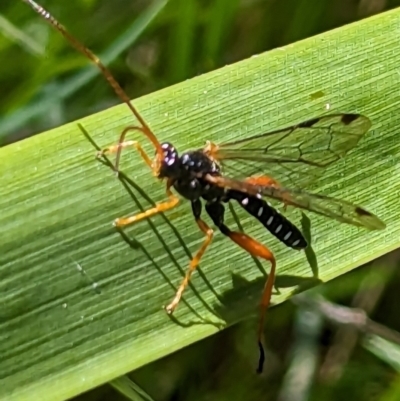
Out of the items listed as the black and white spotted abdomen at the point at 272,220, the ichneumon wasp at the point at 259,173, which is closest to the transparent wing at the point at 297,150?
the ichneumon wasp at the point at 259,173

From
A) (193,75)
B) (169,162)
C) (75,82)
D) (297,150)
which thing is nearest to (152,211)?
(169,162)

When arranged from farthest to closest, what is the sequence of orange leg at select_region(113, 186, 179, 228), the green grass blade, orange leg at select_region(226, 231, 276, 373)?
1. the green grass blade
2. orange leg at select_region(226, 231, 276, 373)
3. orange leg at select_region(113, 186, 179, 228)

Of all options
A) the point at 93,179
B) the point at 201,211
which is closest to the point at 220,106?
the point at 201,211

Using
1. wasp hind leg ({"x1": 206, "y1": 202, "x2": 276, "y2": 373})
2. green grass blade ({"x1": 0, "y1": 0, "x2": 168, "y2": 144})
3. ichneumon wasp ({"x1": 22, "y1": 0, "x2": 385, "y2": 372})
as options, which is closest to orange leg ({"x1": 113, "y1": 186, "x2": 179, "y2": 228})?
ichneumon wasp ({"x1": 22, "y1": 0, "x2": 385, "y2": 372})

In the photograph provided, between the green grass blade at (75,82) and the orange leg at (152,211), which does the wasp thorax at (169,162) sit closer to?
the orange leg at (152,211)

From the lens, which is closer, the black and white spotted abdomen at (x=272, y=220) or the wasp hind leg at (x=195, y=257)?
the wasp hind leg at (x=195, y=257)

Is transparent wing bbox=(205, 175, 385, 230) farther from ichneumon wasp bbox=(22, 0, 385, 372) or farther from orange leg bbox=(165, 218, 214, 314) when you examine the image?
orange leg bbox=(165, 218, 214, 314)

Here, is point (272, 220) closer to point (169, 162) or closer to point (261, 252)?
point (261, 252)
